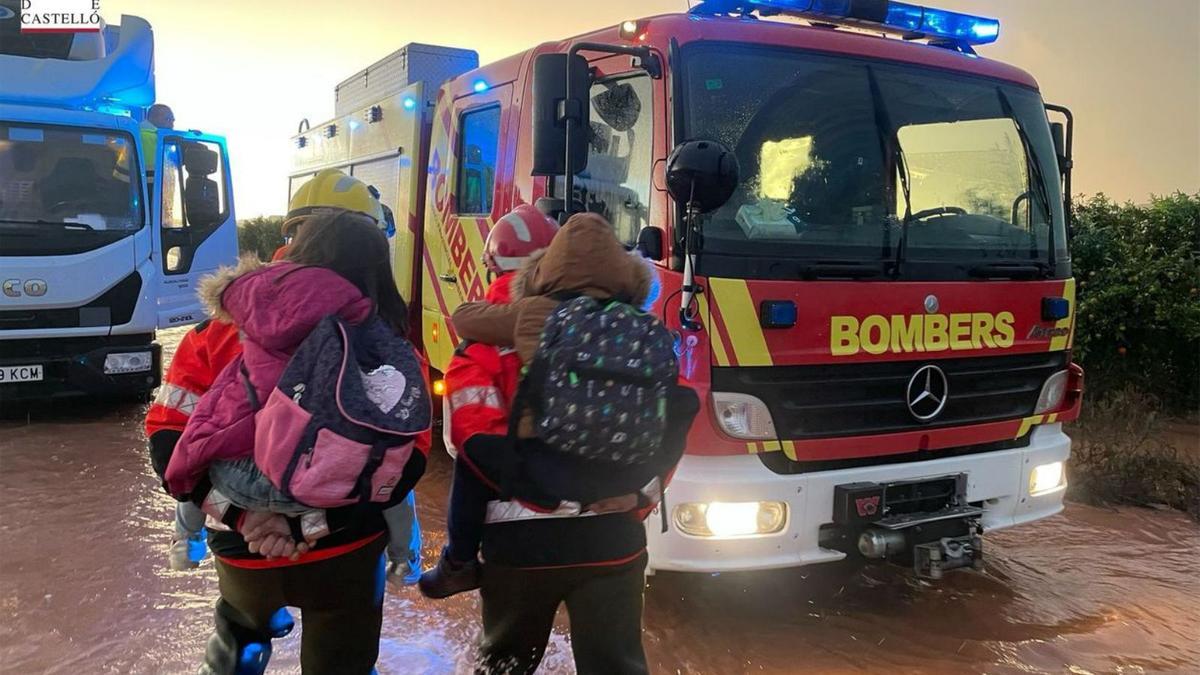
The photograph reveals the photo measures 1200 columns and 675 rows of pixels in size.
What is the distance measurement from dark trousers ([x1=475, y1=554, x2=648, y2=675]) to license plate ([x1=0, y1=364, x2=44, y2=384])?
20.0 feet

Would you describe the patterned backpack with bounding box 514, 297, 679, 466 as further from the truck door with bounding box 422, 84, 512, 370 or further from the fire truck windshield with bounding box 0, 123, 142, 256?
the fire truck windshield with bounding box 0, 123, 142, 256

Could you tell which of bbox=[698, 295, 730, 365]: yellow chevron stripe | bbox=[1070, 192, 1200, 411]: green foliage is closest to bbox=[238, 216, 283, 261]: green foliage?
bbox=[1070, 192, 1200, 411]: green foliage

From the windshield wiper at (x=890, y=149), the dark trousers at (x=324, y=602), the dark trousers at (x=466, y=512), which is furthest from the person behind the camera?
the windshield wiper at (x=890, y=149)

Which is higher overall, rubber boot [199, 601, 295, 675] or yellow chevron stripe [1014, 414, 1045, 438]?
yellow chevron stripe [1014, 414, 1045, 438]

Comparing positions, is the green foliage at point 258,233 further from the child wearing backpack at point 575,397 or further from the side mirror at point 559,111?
the child wearing backpack at point 575,397

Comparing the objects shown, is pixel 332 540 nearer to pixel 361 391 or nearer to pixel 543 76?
pixel 361 391

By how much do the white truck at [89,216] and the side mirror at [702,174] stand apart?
5.59 meters

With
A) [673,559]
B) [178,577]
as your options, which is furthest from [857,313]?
[178,577]

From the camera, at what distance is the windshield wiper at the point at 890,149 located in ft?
11.9

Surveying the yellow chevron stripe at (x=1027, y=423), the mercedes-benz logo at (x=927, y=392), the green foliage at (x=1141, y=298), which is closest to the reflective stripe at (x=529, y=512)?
the mercedes-benz logo at (x=927, y=392)

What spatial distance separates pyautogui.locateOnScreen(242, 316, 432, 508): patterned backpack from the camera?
179 cm

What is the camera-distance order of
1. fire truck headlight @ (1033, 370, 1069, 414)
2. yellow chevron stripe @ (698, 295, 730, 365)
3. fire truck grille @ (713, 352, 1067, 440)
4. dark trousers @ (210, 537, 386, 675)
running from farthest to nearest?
fire truck headlight @ (1033, 370, 1069, 414)
fire truck grille @ (713, 352, 1067, 440)
yellow chevron stripe @ (698, 295, 730, 365)
dark trousers @ (210, 537, 386, 675)

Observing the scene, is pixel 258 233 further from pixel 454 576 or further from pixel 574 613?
pixel 574 613

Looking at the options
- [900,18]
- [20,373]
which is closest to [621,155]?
[900,18]
